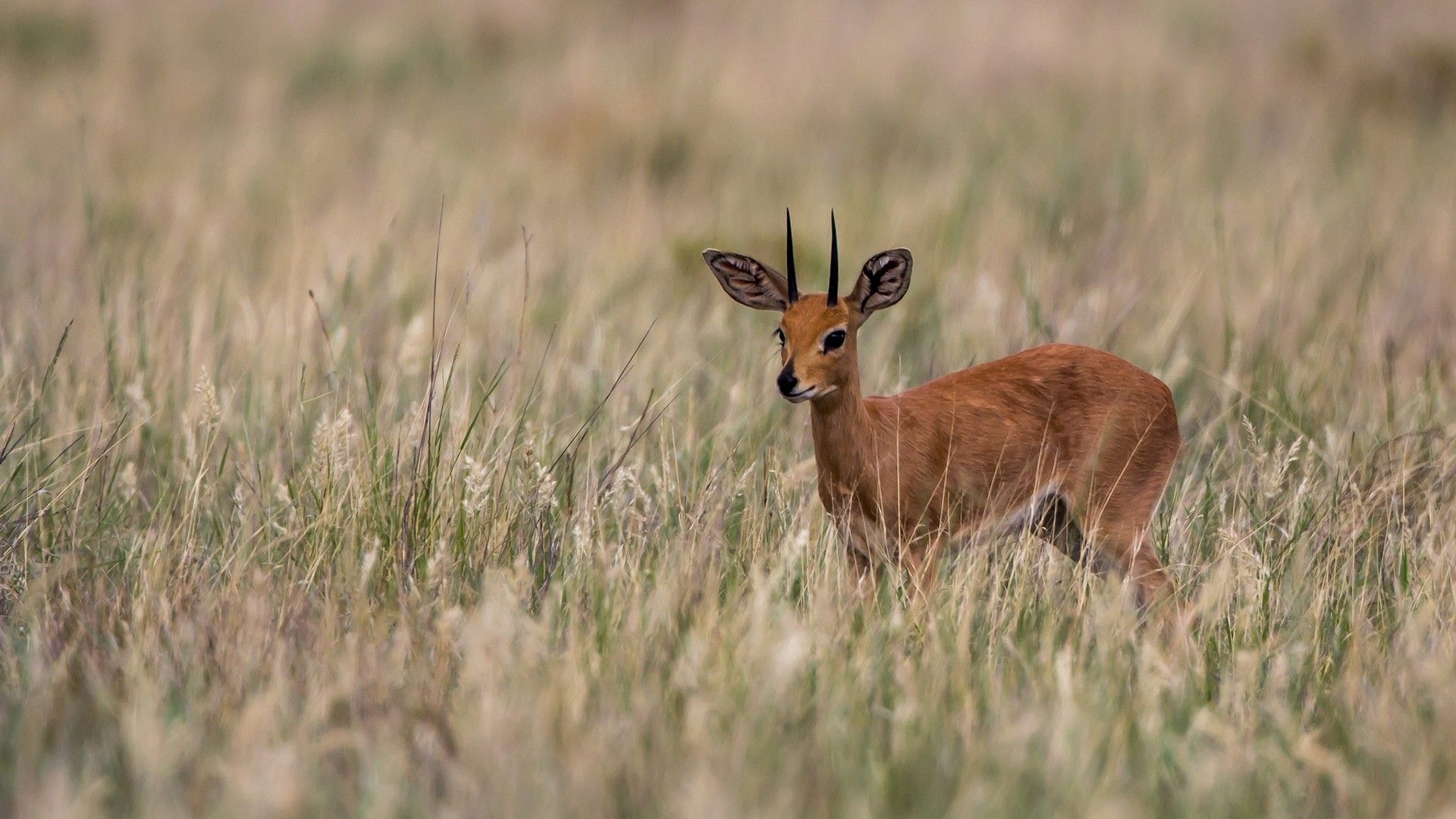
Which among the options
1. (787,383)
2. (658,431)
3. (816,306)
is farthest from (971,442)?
(658,431)

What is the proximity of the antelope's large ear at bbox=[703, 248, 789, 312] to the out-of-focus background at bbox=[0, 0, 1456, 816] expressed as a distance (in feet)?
1.72

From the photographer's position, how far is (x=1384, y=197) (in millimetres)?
8273

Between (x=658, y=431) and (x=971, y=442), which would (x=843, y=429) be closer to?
(x=971, y=442)

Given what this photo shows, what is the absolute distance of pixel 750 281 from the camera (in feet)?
13.3

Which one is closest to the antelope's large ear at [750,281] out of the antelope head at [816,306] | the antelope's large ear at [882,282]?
the antelope head at [816,306]

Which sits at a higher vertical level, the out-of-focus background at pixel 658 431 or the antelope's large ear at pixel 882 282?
the antelope's large ear at pixel 882 282

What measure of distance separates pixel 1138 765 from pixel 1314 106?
28.2 feet

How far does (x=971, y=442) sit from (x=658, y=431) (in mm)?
1127

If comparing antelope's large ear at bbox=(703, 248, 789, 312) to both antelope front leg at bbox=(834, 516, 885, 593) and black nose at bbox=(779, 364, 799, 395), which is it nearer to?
black nose at bbox=(779, 364, 799, 395)

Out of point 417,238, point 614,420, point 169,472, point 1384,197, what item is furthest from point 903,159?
point 169,472

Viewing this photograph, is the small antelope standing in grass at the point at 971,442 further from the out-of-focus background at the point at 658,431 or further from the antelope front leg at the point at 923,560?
the out-of-focus background at the point at 658,431

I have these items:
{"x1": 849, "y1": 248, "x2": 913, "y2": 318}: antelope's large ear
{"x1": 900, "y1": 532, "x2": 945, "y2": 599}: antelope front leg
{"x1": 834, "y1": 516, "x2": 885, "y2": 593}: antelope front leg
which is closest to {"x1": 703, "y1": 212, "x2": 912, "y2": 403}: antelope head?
{"x1": 849, "y1": 248, "x2": 913, "y2": 318}: antelope's large ear

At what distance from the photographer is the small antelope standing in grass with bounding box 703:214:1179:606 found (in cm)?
396

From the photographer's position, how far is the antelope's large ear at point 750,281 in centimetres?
398
